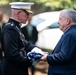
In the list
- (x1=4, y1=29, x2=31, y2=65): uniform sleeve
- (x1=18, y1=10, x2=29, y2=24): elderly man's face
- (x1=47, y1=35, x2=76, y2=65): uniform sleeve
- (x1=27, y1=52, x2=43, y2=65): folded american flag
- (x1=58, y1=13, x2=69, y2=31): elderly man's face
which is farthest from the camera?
(x1=18, y1=10, x2=29, y2=24): elderly man's face

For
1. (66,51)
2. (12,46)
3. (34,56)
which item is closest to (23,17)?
(12,46)

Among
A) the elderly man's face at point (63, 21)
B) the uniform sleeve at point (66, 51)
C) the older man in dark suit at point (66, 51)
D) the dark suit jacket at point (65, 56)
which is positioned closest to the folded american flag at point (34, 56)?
the older man in dark suit at point (66, 51)

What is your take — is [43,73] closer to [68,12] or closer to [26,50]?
[26,50]

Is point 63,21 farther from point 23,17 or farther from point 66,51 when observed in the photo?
point 23,17

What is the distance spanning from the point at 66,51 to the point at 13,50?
86cm

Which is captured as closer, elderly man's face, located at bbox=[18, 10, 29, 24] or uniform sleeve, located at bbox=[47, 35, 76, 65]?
uniform sleeve, located at bbox=[47, 35, 76, 65]

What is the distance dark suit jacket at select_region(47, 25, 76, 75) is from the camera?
4.39m

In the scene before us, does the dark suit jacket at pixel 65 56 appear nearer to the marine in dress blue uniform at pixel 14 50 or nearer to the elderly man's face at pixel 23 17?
the marine in dress blue uniform at pixel 14 50

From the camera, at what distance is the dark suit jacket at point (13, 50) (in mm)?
4973

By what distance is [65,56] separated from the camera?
174 inches

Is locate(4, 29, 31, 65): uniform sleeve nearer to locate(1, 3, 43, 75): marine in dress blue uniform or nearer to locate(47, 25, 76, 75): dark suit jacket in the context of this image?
locate(1, 3, 43, 75): marine in dress blue uniform

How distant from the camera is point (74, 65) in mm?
4504

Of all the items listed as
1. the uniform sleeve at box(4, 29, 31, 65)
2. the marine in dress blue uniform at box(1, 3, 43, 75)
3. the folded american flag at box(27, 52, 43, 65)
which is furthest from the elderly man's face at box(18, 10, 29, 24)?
the folded american flag at box(27, 52, 43, 65)

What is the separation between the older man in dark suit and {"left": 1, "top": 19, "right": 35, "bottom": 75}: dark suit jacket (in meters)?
0.47
